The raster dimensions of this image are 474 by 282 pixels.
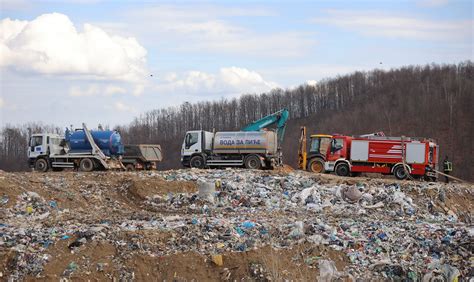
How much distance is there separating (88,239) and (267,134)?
50.1 feet

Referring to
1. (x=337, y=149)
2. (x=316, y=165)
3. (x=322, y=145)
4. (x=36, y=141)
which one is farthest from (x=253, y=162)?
(x=36, y=141)

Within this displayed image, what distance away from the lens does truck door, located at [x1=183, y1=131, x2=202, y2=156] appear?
87.8 feet

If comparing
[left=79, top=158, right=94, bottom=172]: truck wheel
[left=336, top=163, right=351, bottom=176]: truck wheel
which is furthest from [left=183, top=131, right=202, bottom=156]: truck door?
[left=336, top=163, right=351, bottom=176]: truck wheel

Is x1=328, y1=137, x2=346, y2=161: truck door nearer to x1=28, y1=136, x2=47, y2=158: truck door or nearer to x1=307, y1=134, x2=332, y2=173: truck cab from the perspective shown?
x1=307, y1=134, x2=332, y2=173: truck cab

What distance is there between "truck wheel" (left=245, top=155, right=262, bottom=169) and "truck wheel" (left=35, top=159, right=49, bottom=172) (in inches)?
348

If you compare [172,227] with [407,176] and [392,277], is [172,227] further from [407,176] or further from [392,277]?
[407,176]

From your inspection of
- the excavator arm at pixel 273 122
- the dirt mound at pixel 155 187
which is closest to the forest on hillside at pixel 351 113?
the excavator arm at pixel 273 122

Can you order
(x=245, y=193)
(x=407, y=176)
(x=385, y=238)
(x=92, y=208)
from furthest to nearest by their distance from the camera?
1. (x=407, y=176)
2. (x=245, y=193)
3. (x=92, y=208)
4. (x=385, y=238)

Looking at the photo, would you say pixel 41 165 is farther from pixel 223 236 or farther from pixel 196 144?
pixel 223 236

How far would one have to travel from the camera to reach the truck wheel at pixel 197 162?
2656 cm

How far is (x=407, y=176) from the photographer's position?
81.3ft

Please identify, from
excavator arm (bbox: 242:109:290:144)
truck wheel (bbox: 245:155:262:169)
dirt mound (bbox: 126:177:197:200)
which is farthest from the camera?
excavator arm (bbox: 242:109:290:144)

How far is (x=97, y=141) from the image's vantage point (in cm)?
2602

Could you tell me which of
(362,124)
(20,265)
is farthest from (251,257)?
(362,124)
